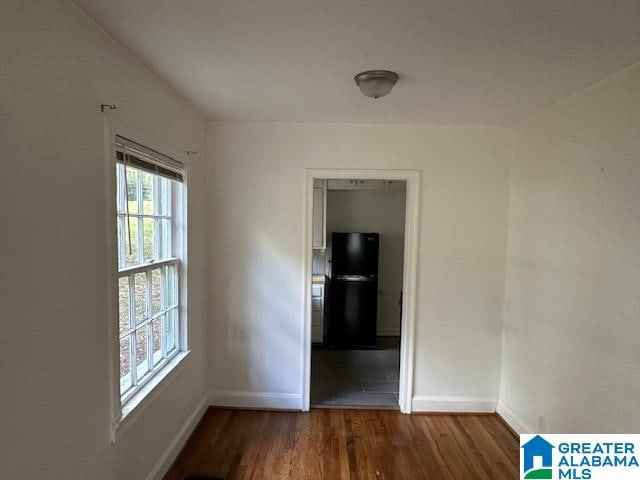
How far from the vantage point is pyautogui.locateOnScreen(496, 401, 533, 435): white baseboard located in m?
2.56

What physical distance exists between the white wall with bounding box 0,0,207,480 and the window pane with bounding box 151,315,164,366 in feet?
1.63

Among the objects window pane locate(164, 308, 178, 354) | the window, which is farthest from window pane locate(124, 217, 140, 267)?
window pane locate(164, 308, 178, 354)

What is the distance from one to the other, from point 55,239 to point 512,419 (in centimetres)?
323

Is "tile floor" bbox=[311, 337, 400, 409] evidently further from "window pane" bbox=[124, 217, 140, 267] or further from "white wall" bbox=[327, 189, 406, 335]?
"window pane" bbox=[124, 217, 140, 267]

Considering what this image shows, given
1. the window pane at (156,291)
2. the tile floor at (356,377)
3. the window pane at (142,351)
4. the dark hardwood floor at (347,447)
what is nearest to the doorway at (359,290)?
the tile floor at (356,377)

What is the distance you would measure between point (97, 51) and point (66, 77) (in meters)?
0.27

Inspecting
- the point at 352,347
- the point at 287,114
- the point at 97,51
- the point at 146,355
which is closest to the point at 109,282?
the point at 146,355

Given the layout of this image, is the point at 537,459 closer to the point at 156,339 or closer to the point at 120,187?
the point at 156,339

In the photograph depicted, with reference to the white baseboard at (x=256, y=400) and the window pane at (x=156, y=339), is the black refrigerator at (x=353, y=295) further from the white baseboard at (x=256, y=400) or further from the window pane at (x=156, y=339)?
the window pane at (x=156, y=339)

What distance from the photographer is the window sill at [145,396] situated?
1.66m

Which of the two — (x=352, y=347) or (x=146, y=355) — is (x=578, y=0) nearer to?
(x=146, y=355)

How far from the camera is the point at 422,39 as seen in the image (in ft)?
4.85

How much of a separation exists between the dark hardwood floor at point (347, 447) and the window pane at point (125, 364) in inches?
29.7

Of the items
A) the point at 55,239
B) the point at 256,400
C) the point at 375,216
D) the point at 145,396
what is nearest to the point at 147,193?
the point at 55,239
